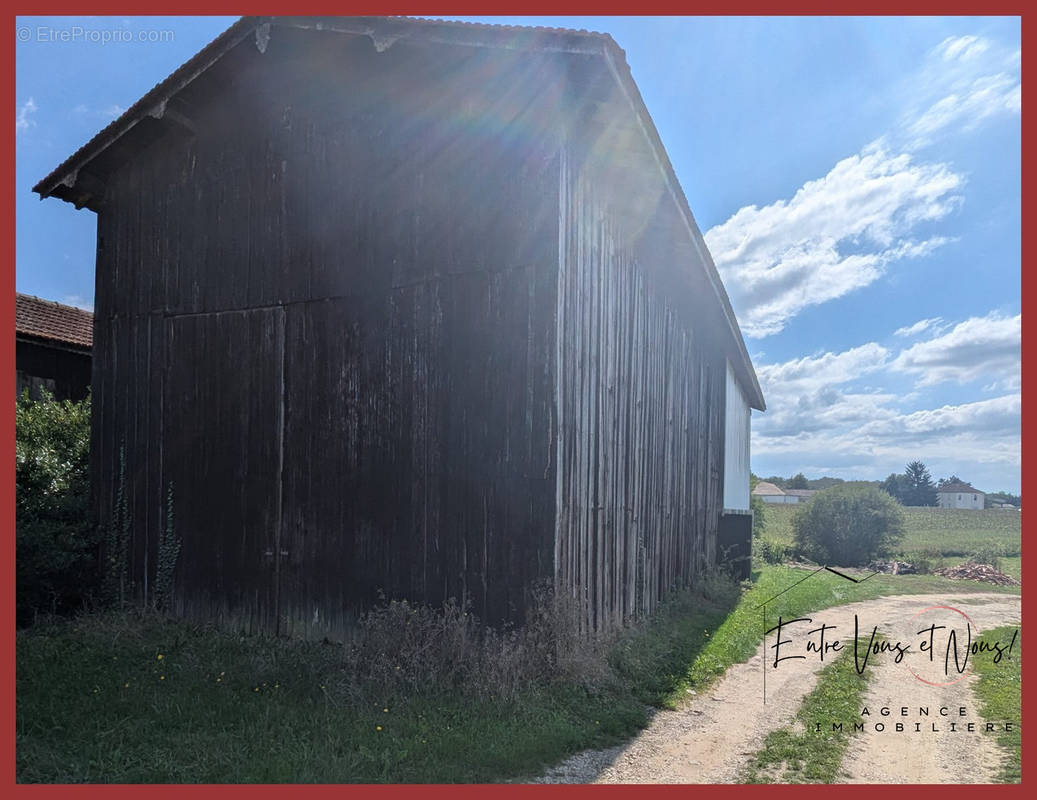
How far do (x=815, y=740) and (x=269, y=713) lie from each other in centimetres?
467

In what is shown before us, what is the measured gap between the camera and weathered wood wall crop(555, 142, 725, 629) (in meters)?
8.04

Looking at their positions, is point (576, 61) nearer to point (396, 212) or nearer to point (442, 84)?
point (442, 84)

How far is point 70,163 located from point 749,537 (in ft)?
50.3

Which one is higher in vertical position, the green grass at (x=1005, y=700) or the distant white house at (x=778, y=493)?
the green grass at (x=1005, y=700)

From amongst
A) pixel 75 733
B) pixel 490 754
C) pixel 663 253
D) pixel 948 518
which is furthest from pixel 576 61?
pixel 948 518

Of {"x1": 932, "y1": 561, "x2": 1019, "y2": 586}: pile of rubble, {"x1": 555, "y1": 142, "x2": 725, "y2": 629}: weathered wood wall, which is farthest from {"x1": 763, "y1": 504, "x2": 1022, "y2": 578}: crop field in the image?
{"x1": 555, "y1": 142, "x2": 725, "y2": 629}: weathered wood wall

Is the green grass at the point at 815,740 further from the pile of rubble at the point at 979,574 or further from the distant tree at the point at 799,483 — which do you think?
the distant tree at the point at 799,483

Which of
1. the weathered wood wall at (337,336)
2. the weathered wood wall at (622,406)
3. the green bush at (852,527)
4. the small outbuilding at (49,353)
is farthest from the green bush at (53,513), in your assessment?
the green bush at (852,527)

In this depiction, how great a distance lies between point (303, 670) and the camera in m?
7.52

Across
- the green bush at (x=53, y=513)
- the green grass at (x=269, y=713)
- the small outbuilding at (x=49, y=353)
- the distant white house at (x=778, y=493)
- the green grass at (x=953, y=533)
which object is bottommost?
the distant white house at (x=778, y=493)

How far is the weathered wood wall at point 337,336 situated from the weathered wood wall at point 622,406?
A: 49cm

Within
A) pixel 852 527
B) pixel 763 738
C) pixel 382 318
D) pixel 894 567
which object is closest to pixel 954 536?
pixel 852 527

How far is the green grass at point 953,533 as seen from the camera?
29172 millimetres

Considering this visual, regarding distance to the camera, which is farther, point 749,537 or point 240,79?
point 749,537
